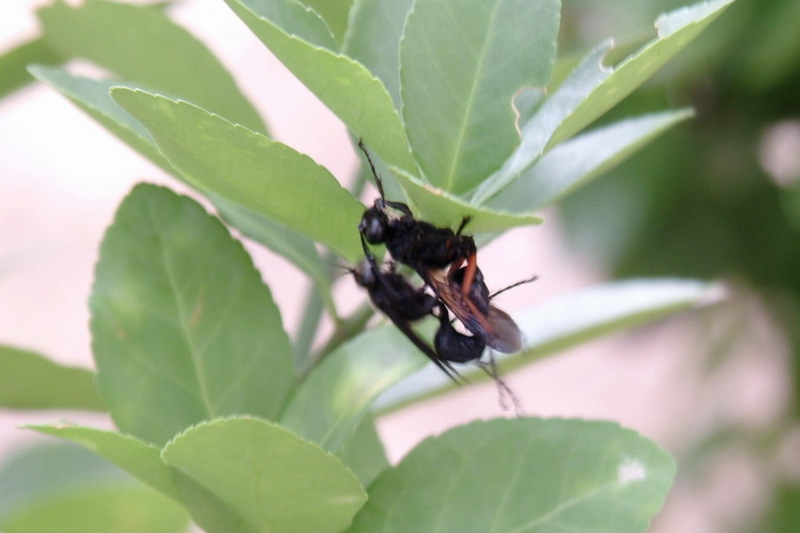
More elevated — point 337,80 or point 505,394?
point 337,80

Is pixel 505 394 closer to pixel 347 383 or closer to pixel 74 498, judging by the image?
pixel 347 383

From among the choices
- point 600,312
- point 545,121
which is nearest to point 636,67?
point 545,121

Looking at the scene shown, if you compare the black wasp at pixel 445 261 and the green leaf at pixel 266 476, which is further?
the black wasp at pixel 445 261

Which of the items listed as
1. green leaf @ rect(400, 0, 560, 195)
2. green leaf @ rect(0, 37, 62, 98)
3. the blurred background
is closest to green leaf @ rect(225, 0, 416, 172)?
green leaf @ rect(400, 0, 560, 195)

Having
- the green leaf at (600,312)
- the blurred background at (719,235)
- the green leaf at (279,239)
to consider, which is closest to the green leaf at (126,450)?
the green leaf at (279,239)

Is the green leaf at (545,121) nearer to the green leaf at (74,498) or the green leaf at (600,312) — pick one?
the green leaf at (600,312)

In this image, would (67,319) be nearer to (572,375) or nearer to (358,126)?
(572,375)

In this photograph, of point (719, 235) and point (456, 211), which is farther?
point (719, 235)

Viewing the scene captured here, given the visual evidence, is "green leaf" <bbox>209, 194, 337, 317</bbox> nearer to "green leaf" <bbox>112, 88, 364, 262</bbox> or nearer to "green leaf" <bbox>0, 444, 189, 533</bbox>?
"green leaf" <bbox>112, 88, 364, 262</bbox>
